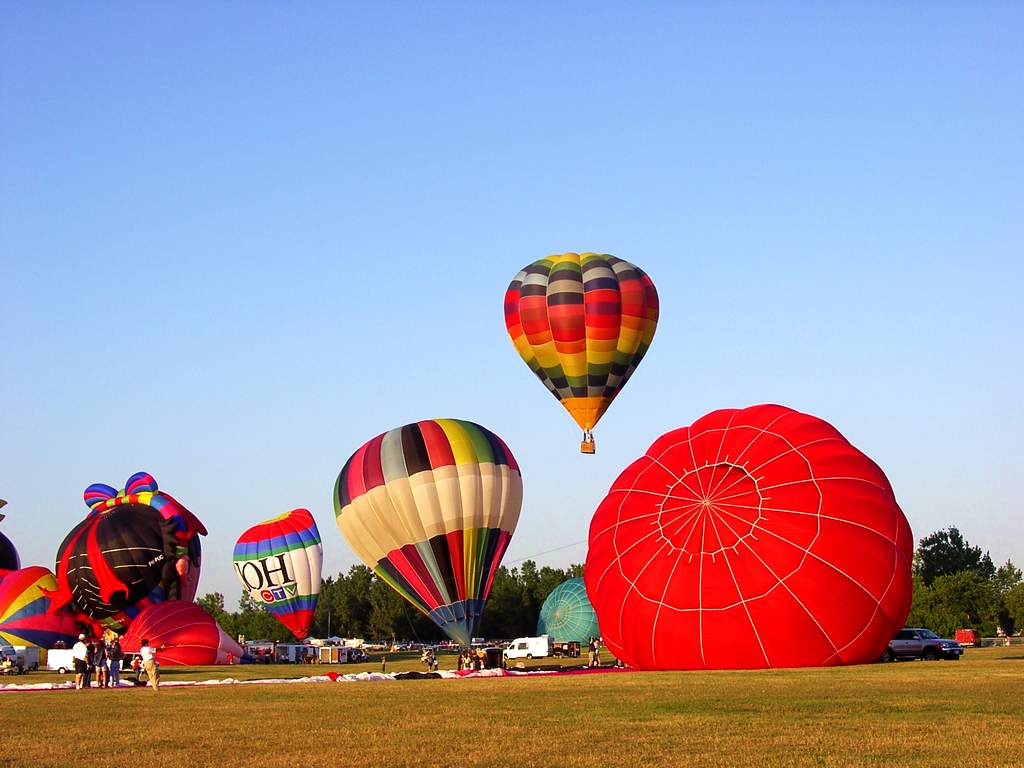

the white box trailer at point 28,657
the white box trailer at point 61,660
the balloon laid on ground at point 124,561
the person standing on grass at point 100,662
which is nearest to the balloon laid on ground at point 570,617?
the balloon laid on ground at point 124,561

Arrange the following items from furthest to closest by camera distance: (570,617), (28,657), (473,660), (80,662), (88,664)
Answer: (570,617) → (28,657) → (473,660) → (88,664) → (80,662)

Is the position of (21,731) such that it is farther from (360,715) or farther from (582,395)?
(582,395)

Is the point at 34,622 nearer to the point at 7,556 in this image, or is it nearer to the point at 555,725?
the point at 7,556

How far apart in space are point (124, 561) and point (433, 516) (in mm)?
11650

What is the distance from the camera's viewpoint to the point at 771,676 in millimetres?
20656

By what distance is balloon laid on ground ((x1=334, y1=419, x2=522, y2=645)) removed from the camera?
3136cm

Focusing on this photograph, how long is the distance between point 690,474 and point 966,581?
47.8 m

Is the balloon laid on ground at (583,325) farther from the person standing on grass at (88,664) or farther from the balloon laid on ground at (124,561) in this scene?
the person standing on grass at (88,664)

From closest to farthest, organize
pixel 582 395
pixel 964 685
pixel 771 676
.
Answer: pixel 964 685 → pixel 771 676 → pixel 582 395

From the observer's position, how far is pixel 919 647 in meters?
31.7

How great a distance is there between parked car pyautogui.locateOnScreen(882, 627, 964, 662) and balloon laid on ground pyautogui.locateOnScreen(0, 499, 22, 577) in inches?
1287

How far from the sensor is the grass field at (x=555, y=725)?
10008 mm

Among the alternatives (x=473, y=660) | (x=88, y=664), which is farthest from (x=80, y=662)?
(x=473, y=660)

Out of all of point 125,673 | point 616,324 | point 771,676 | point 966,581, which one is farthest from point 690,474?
point 966,581
